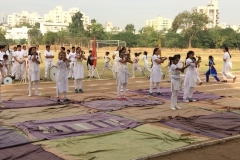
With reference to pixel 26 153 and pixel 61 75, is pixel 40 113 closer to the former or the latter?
pixel 61 75

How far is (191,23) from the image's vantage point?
217 ft

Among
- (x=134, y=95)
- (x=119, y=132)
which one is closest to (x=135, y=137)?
(x=119, y=132)

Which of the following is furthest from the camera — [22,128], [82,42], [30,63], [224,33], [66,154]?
[224,33]

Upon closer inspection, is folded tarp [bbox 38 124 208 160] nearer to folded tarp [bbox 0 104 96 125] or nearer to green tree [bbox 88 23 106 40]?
folded tarp [bbox 0 104 96 125]

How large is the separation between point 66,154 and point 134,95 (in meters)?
6.55

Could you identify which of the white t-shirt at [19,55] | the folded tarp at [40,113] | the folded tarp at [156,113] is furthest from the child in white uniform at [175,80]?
the white t-shirt at [19,55]

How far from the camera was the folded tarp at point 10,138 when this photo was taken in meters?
6.09

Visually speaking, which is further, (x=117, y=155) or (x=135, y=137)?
(x=135, y=137)

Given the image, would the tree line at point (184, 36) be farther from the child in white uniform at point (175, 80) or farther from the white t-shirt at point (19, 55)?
the child in white uniform at point (175, 80)

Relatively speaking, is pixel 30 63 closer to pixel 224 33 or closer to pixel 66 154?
pixel 66 154

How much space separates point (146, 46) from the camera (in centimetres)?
6450

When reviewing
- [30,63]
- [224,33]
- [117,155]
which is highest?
[224,33]

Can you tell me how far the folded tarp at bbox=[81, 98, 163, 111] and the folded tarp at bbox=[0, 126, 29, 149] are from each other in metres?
3.08

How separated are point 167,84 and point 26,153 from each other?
35.5ft
